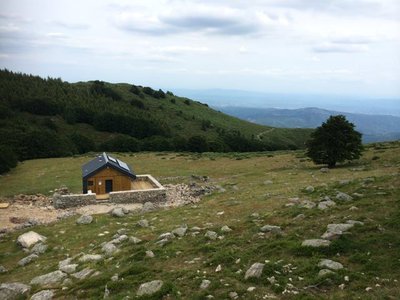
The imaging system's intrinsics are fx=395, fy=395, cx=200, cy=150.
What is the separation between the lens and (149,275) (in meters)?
12.6

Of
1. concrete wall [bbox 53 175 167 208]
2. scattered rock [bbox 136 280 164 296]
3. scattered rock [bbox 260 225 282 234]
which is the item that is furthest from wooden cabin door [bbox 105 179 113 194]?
scattered rock [bbox 136 280 164 296]

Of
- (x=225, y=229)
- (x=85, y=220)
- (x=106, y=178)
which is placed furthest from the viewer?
(x=106, y=178)

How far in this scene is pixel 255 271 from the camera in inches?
447

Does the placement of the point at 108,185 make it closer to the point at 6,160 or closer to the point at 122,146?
the point at 6,160

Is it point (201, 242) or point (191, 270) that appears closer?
point (191, 270)

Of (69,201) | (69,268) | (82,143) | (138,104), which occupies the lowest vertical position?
(82,143)

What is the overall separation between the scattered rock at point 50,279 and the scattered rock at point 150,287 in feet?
13.0

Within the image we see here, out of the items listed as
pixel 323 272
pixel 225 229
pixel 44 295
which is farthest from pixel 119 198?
pixel 323 272

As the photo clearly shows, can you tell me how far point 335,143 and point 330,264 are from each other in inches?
1068

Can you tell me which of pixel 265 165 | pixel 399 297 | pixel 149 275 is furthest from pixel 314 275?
pixel 265 165

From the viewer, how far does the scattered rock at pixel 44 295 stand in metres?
12.4

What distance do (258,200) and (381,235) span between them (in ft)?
33.4

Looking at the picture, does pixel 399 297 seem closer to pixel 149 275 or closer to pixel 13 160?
pixel 149 275

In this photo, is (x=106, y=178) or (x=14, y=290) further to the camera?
(x=106, y=178)
